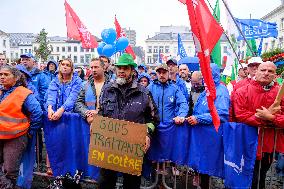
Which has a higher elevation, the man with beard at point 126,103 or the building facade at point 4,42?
the building facade at point 4,42

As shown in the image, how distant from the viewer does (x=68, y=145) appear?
4887 millimetres

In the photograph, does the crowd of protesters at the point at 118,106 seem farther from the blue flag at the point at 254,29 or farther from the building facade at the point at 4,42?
the building facade at the point at 4,42

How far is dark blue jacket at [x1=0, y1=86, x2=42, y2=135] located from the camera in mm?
4484

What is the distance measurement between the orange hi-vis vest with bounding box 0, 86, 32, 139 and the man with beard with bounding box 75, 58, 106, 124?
0.79 m

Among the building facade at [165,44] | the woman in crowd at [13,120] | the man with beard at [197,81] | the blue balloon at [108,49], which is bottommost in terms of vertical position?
the woman in crowd at [13,120]

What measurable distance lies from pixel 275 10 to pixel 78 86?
48404 mm

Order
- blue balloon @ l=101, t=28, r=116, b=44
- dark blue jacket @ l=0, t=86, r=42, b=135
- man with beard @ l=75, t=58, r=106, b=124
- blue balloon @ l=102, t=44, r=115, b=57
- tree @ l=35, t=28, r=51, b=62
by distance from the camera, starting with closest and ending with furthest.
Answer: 1. dark blue jacket @ l=0, t=86, r=42, b=135
2. man with beard @ l=75, t=58, r=106, b=124
3. blue balloon @ l=102, t=44, r=115, b=57
4. blue balloon @ l=101, t=28, r=116, b=44
5. tree @ l=35, t=28, r=51, b=62

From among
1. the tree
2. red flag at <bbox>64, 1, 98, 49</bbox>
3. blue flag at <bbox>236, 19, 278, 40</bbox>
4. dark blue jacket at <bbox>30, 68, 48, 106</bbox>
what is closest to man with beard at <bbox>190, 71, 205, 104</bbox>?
dark blue jacket at <bbox>30, 68, 48, 106</bbox>

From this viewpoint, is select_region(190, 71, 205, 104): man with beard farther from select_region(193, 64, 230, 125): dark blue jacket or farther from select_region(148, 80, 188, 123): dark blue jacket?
select_region(193, 64, 230, 125): dark blue jacket

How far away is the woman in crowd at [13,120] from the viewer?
4.35 meters

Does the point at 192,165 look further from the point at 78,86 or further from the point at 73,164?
the point at 78,86

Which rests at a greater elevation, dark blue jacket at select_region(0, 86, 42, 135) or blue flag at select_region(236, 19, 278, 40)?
blue flag at select_region(236, 19, 278, 40)

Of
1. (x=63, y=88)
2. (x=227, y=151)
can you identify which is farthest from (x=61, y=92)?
(x=227, y=151)

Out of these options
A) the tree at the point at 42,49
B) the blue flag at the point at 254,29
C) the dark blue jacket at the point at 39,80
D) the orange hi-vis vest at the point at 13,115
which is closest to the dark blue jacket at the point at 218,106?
the orange hi-vis vest at the point at 13,115
